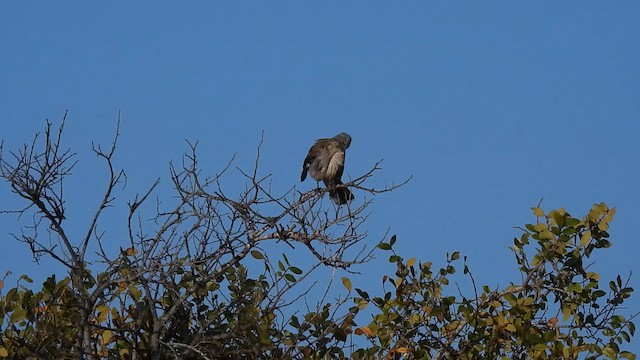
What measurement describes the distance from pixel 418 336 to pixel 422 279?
1.27ft

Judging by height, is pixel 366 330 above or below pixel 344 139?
below

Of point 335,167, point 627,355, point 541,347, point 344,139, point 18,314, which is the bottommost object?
point 18,314

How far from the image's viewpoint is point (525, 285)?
6727 millimetres

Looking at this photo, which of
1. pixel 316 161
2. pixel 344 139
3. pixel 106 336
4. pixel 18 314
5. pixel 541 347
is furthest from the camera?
pixel 344 139

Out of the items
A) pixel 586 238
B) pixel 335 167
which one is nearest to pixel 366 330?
pixel 586 238

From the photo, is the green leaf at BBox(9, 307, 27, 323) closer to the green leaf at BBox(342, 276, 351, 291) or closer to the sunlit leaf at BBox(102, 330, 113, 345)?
the sunlit leaf at BBox(102, 330, 113, 345)

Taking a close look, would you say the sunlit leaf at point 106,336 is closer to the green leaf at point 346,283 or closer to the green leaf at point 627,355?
the green leaf at point 346,283

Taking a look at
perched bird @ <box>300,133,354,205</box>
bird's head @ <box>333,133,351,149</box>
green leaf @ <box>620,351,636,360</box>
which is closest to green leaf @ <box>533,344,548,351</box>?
green leaf @ <box>620,351,636,360</box>

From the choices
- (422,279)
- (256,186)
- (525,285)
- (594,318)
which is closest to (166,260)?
(256,186)

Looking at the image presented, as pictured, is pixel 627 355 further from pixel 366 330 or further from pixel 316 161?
pixel 316 161

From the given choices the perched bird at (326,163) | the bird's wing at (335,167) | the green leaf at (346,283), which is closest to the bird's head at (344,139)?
the perched bird at (326,163)

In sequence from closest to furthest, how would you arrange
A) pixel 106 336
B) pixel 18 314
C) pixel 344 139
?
pixel 18 314, pixel 106 336, pixel 344 139

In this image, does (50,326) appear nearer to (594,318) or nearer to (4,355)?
(4,355)

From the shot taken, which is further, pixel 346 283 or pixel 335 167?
pixel 335 167
